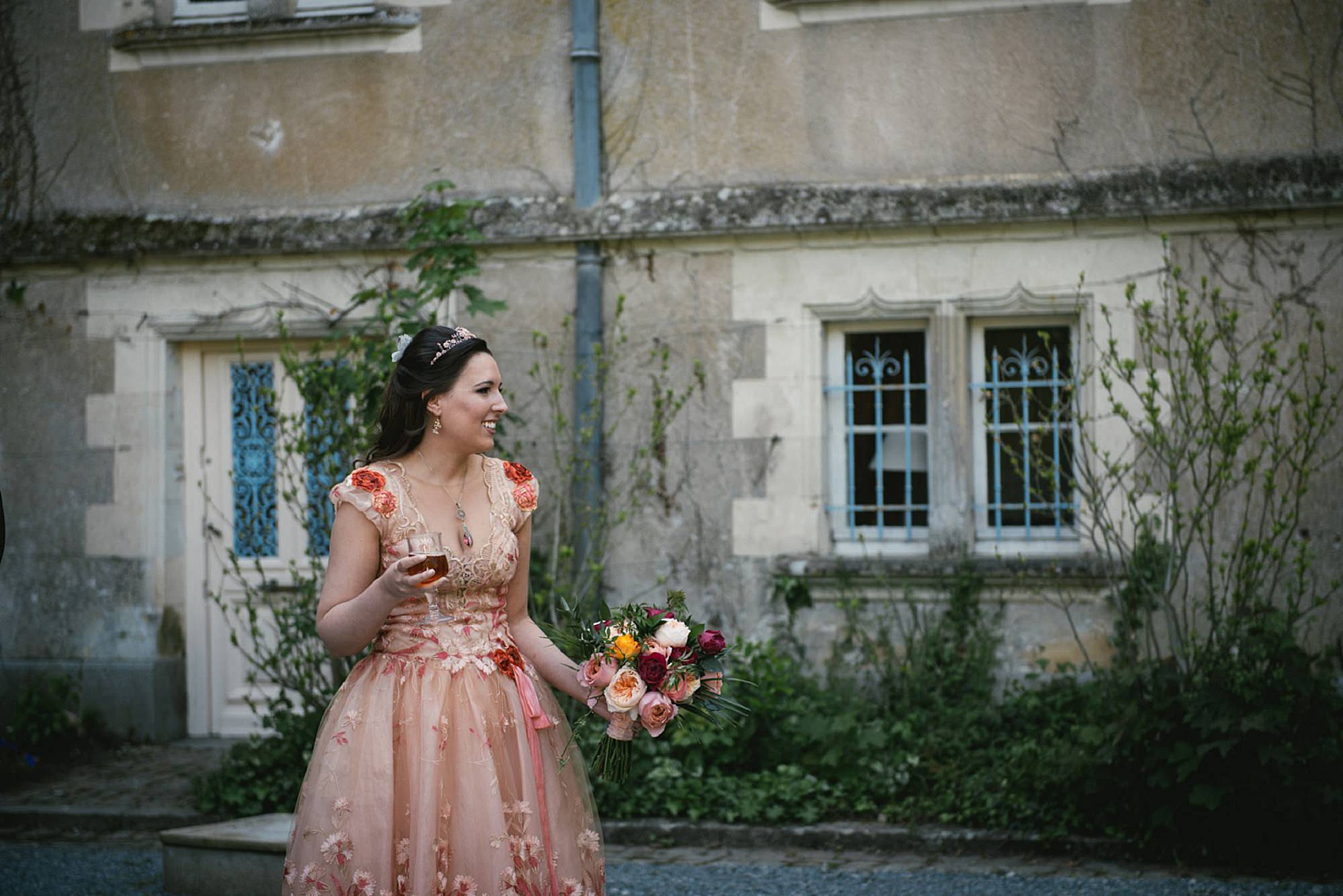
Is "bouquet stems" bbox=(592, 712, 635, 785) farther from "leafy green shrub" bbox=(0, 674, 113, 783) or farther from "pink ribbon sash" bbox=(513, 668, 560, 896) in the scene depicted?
"leafy green shrub" bbox=(0, 674, 113, 783)

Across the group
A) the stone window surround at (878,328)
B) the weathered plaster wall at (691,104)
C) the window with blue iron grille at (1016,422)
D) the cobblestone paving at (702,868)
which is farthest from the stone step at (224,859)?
the window with blue iron grille at (1016,422)

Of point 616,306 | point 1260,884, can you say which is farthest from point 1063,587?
point 616,306

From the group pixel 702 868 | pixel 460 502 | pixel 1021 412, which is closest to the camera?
pixel 460 502

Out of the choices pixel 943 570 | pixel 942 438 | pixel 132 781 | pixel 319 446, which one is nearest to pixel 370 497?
pixel 319 446

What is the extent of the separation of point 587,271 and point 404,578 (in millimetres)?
4167

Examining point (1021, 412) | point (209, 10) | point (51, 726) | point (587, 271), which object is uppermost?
point (209, 10)

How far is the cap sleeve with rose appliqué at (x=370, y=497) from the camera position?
3.20 m

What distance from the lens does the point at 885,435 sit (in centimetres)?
692

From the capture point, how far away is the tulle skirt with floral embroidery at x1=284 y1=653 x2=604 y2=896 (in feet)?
10.3

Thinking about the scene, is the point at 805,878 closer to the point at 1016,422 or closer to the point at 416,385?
the point at 1016,422

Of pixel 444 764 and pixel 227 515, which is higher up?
pixel 227 515

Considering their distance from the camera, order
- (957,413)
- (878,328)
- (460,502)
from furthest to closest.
Result: (878,328) < (957,413) < (460,502)

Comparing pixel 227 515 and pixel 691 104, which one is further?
pixel 227 515

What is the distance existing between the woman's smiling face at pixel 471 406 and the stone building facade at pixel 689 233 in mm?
3580
